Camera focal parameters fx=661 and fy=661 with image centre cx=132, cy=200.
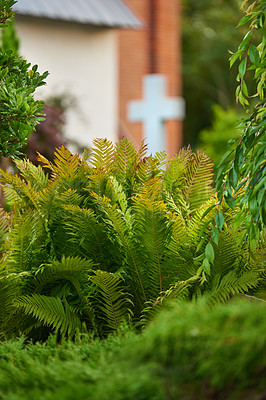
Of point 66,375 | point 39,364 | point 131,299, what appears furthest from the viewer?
point 131,299

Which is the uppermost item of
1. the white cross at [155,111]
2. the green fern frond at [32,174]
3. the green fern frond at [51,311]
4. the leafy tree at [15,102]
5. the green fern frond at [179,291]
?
the white cross at [155,111]

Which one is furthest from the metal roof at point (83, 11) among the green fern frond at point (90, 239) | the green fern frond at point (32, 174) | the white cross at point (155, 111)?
the green fern frond at point (90, 239)

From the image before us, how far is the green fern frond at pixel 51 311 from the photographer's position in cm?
305

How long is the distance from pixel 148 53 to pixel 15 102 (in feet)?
40.6

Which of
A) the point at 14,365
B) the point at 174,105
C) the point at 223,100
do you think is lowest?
the point at 14,365

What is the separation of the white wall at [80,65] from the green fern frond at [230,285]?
9079 millimetres

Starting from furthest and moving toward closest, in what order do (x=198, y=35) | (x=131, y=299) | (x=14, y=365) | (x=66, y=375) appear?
(x=198, y=35), (x=131, y=299), (x=14, y=365), (x=66, y=375)

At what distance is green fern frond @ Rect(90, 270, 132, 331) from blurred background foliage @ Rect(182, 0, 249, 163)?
28.1 metres

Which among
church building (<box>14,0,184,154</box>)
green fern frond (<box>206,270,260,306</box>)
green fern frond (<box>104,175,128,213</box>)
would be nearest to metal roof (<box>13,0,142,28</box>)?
church building (<box>14,0,184,154</box>)

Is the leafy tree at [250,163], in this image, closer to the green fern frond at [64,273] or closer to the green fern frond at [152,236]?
the green fern frond at [152,236]

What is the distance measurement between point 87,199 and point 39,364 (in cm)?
127

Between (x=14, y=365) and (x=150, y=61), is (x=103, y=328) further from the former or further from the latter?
(x=150, y=61)

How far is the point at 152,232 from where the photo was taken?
318cm

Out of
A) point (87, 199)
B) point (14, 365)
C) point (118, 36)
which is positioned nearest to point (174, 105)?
point (118, 36)
